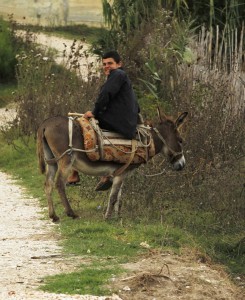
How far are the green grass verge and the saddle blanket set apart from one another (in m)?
0.81

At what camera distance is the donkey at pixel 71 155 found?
549 inches

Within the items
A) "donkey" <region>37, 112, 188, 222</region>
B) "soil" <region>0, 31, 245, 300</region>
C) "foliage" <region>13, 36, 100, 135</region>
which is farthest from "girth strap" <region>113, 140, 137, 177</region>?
"foliage" <region>13, 36, 100, 135</region>

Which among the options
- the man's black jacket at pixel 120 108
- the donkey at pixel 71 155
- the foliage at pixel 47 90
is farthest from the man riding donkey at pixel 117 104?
the foliage at pixel 47 90

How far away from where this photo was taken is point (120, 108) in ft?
45.5

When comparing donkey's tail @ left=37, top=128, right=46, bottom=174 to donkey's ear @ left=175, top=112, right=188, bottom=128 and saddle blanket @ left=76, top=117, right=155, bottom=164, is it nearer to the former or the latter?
saddle blanket @ left=76, top=117, right=155, bottom=164

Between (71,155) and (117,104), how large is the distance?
885 millimetres

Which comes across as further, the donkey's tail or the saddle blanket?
the donkey's tail

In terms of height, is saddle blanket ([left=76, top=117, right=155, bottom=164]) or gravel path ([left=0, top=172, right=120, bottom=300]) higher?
saddle blanket ([left=76, top=117, right=155, bottom=164])

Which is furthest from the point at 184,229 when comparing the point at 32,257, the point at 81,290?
the point at 81,290

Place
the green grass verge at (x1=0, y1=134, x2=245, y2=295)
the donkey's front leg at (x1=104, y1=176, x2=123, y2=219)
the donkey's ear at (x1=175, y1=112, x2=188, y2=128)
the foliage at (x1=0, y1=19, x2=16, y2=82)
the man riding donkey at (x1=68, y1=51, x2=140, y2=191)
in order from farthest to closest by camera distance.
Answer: the foliage at (x1=0, y1=19, x2=16, y2=82) → the donkey's ear at (x1=175, y1=112, x2=188, y2=128) → the donkey's front leg at (x1=104, y1=176, x2=123, y2=219) → the man riding donkey at (x1=68, y1=51, x2=140, y2=191) → the green grass verge at (x1=0, y1=134, x2=245, y2=295)

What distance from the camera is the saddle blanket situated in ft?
45.4

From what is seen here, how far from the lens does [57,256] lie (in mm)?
11539

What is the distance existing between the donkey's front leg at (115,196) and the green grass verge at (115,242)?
158 millimetres

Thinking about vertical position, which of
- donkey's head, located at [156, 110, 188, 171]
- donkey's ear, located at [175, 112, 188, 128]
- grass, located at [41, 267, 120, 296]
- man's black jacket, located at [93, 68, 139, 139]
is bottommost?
grass, located at [41, 267, 120, 296]
